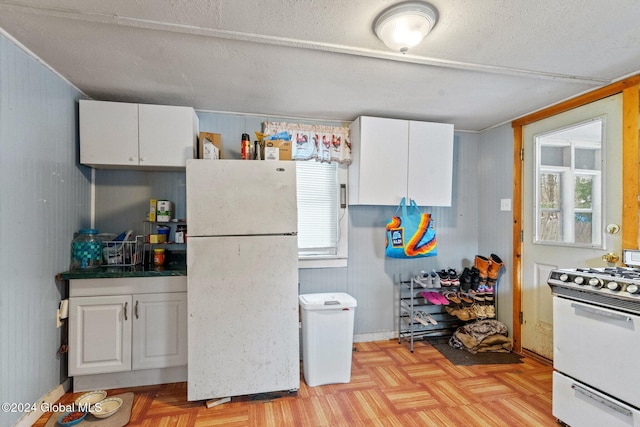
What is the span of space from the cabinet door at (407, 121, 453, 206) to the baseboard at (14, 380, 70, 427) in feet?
10.3

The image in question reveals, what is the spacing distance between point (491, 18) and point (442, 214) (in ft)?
7.23

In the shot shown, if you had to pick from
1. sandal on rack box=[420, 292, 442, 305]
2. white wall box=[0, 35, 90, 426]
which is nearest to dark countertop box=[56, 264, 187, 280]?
white wall box=[0, 35, 90, 426]

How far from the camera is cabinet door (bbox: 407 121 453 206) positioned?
3.03 metres

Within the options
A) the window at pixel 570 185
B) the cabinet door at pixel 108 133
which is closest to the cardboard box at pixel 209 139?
the cabinet door at pixel 108 133

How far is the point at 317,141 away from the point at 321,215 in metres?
0.72

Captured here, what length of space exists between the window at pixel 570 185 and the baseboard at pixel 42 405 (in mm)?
3952

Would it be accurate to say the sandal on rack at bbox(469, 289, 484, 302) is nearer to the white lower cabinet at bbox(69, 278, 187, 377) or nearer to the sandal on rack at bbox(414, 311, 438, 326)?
the sandal on rack at bbox(414, 311, 438, 326)

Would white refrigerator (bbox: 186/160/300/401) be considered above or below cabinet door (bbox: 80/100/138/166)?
below

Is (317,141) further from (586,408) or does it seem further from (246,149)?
(586,408)

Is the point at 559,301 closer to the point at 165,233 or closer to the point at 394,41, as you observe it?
the point at 394,41

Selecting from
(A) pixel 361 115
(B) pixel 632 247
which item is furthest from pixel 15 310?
(B) pixel 632 247

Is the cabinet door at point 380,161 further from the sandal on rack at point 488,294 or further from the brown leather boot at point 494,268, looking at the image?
the sandal on rack at point 488,294

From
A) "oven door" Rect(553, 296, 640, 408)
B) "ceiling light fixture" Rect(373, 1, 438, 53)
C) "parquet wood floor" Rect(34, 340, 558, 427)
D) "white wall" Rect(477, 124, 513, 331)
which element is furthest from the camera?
"white wall" Rect(477, 124, 513, 331)

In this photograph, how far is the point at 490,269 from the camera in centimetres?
321
